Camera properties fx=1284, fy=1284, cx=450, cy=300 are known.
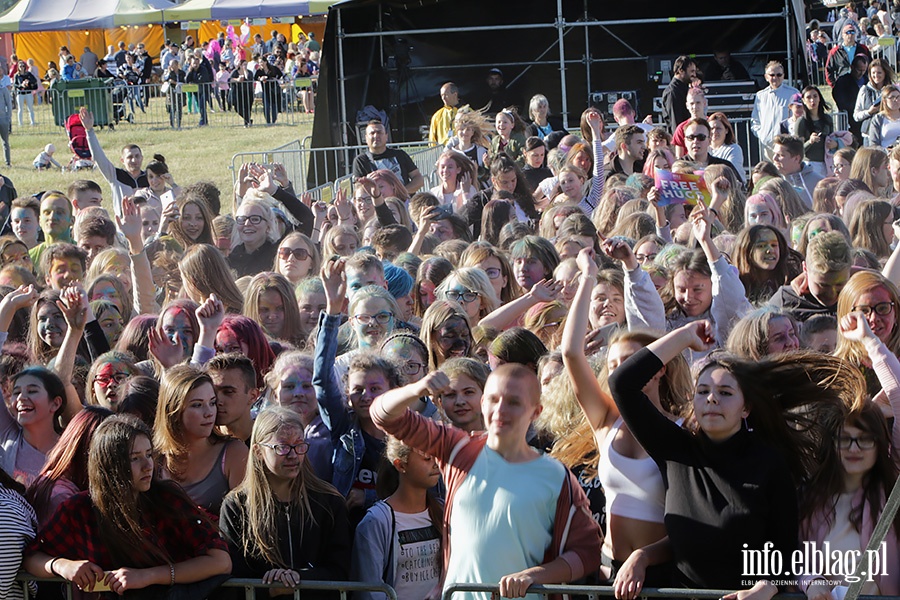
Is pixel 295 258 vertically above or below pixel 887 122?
→ below

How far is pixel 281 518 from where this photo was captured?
4.45m

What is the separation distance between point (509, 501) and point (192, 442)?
1378 mm

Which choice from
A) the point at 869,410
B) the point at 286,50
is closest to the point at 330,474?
the point at 869,410

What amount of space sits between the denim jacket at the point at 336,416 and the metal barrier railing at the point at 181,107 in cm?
2321

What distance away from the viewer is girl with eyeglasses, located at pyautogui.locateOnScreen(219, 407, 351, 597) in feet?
14.5

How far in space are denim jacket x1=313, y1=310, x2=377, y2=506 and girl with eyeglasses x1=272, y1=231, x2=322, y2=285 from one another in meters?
2.84

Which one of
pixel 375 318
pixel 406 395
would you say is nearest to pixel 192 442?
pixel 406 395

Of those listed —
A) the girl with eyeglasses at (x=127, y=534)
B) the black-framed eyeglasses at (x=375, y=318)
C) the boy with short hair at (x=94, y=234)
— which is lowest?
the girl with eyeglasses at (x=127, y=534)

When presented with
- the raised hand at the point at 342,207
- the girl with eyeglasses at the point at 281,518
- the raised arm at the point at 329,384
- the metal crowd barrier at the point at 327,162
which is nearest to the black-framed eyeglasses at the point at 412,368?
the raised arm at the point at 329,384

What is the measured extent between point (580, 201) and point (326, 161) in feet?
17.9

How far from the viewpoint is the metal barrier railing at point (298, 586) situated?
415 centimetres

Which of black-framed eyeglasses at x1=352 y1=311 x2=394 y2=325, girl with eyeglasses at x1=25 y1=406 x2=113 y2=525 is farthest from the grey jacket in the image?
girl with eyeglasses at x1=25 y1=406 x2=113 y2=525

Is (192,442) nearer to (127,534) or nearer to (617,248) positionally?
(127,534)

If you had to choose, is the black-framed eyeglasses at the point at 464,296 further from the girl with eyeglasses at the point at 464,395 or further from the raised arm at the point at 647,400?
the raised arm at the point at 647,400
